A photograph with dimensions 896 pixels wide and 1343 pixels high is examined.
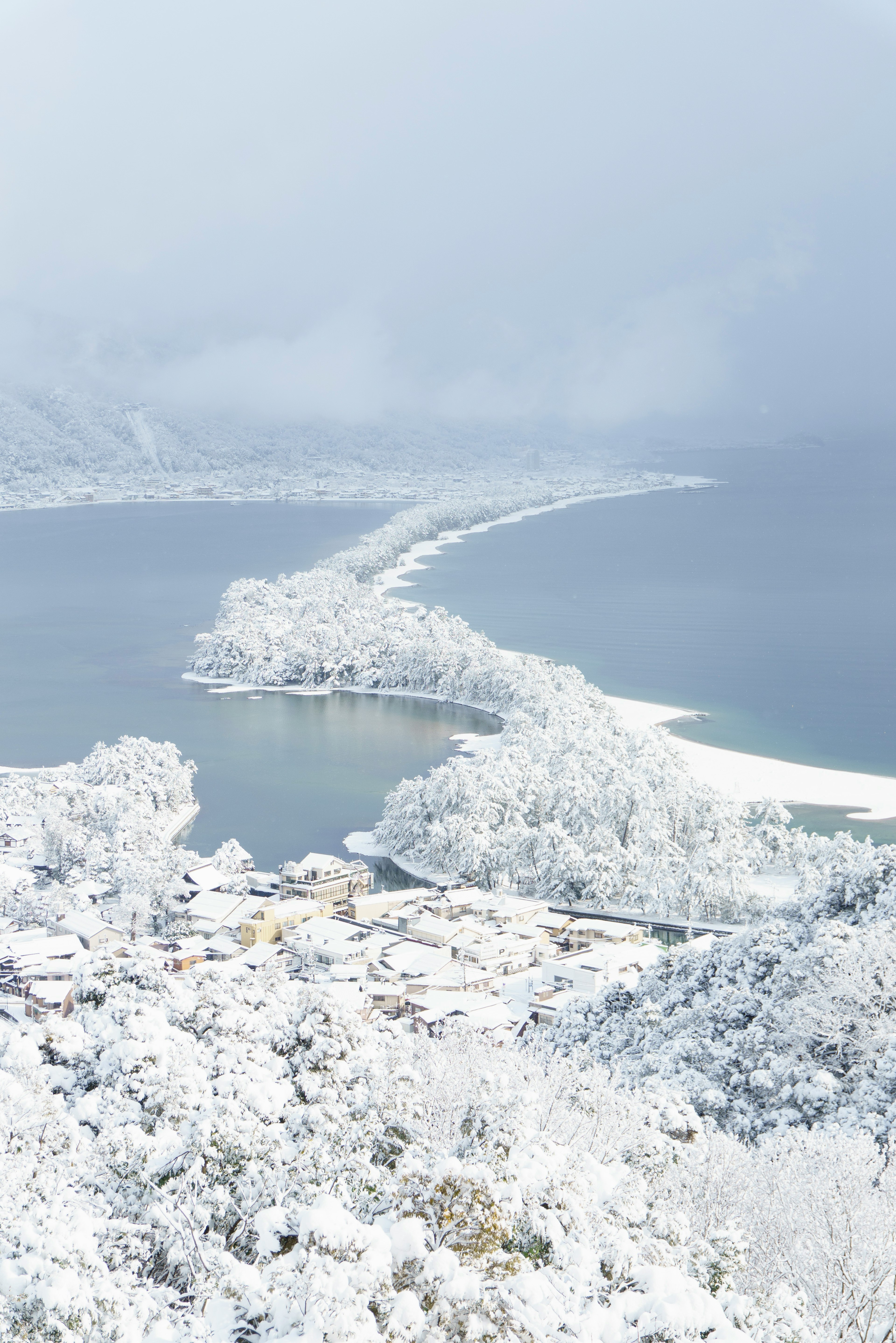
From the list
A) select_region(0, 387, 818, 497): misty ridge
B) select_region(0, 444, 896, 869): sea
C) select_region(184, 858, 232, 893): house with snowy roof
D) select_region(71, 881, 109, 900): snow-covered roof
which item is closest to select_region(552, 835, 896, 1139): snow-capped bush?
select_region(184, 858, 232, 893): house with snowy roof

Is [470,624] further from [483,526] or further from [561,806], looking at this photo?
[483,526]

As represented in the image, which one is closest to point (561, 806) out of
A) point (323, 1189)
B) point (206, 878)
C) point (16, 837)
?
point (206, 878)

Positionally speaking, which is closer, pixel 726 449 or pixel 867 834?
pixel 867 834

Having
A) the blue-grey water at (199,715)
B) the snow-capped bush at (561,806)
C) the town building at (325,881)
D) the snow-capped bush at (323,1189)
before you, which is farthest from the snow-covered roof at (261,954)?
the snow-capped bush at (323,1189)

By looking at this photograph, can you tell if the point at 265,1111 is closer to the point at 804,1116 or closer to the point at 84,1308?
the point at 84,1308

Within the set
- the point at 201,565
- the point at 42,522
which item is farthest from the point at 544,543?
the point at 42,522
